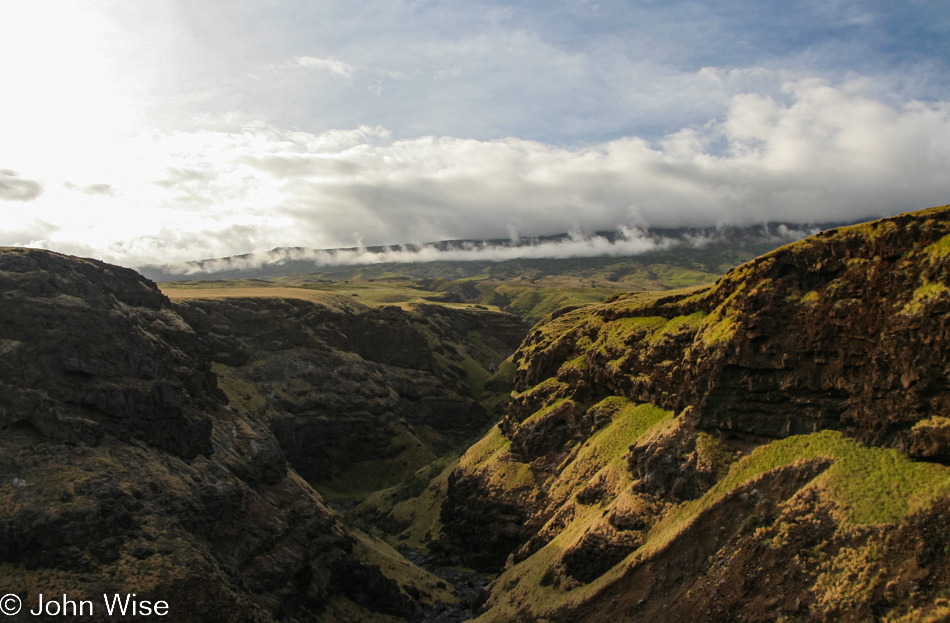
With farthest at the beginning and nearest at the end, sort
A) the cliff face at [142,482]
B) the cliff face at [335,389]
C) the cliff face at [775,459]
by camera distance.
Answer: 1. the cliff face at [335,389]
2. the cliff face at [142,482]
3. the cliff face at [775,459]

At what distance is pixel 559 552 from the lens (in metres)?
64.4

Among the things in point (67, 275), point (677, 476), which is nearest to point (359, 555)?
point (677, 476)

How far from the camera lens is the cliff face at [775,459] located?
41.6 metres

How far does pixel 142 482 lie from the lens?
55250 millimetres

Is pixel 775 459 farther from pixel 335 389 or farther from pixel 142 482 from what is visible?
pixel 335 389

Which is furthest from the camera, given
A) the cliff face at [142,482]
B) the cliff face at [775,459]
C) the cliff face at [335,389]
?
the cliff face at [335,389]

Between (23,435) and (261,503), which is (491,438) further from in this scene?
(23,435)

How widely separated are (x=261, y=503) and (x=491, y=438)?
44.2 metres

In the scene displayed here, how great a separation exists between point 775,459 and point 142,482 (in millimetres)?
59773

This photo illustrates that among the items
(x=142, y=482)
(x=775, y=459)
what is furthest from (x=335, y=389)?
(x=775, y=459)

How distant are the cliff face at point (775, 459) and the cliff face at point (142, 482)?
2268cm

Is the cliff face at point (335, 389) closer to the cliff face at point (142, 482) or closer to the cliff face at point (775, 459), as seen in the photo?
the cliff face at point (142, 482)

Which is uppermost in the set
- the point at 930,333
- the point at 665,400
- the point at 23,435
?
the point at 930,333

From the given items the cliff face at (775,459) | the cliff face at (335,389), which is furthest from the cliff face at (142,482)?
the cliff face at (335,389)
